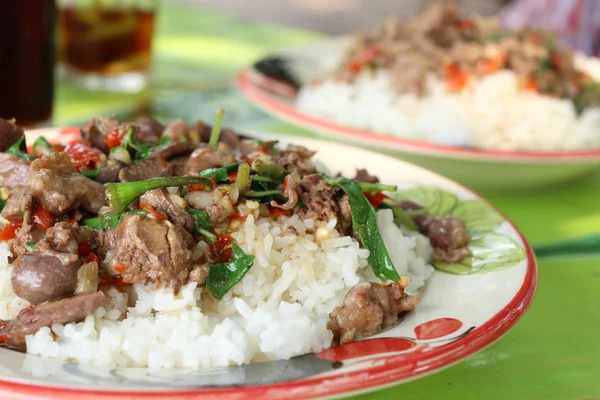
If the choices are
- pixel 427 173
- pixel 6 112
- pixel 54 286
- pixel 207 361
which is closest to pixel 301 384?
pixel 207 361

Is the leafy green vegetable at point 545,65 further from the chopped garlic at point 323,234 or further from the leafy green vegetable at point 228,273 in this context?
the leafy green vegetable at point 228,273

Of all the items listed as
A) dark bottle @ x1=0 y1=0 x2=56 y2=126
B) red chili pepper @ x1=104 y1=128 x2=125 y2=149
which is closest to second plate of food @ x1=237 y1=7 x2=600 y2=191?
dark bottle @ x1=0 y1=0 x2=56 y2=126

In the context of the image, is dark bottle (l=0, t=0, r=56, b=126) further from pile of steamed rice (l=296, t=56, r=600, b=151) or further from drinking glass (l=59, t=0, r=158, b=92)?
pile of steamed rice (l=296, t=56, r=600, b=151)

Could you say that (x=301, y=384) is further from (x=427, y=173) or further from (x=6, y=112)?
(x=6, y=112)

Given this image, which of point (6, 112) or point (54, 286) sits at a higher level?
point (54, 286)

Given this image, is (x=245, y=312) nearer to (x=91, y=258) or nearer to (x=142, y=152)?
(x=91, y=258)

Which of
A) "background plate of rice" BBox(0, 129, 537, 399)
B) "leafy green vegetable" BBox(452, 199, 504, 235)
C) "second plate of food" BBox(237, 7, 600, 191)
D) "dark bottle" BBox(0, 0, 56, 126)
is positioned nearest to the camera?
"background plate of rice" BBox(0, 129, 537, 399)
